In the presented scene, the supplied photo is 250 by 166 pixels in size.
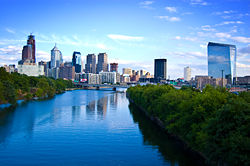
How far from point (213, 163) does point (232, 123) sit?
17.6 feet

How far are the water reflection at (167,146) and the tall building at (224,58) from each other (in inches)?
5751

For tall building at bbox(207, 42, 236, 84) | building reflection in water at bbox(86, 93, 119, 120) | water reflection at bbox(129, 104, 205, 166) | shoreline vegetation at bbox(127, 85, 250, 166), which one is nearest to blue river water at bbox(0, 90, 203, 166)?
water reflection at bbox(129, 104, 205, 166)

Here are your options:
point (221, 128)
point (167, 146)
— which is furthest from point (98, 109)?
point (221, 128)

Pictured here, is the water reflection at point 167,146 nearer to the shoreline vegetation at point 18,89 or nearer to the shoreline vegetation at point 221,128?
the shoreline vegetation at point 221,128

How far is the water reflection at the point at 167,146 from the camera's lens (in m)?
24.8

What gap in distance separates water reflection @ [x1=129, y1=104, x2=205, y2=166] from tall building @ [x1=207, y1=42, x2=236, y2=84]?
146m

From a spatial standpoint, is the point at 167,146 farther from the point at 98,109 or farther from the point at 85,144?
the point at 98,109

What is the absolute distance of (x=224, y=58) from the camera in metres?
176

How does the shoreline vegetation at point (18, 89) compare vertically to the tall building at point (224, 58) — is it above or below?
below

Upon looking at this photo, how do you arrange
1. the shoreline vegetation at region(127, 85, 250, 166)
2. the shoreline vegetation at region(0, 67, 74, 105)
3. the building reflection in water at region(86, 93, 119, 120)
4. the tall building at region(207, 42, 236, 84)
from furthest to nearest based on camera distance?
the tall building at region(207, 42, 236, 84), the shoreline vegetation at region(0, 67, 74, 105), the building reflection in water at region(86, 93, 119, 120), the shoreline vegetation at region(127, 85, 250, 166)

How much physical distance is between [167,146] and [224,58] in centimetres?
16208

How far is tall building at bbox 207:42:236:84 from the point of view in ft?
563

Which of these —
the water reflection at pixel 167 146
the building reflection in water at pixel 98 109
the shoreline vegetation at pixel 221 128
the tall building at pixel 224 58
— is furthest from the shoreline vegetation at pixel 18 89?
the tall building at pixel 224 58

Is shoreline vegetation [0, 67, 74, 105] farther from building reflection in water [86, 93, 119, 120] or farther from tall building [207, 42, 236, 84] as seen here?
tall building [207, 42, 236, 84]
